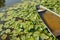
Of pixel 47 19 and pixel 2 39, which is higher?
pixel 47 19

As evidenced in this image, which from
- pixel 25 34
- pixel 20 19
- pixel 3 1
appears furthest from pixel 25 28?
pixel 3 1

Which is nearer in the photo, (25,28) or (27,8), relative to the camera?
(25,28)

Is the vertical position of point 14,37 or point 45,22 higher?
point 45,22

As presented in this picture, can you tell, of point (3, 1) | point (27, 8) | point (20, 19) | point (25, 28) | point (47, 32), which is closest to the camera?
point (47, 32)

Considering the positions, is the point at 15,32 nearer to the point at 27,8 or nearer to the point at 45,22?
the point at 45,22

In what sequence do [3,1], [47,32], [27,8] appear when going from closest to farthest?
1. [47,32]
2. [27,8]
3. [3,1]

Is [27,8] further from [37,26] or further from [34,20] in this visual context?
[37,26]

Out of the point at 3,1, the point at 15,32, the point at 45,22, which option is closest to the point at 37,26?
the point at 45,22

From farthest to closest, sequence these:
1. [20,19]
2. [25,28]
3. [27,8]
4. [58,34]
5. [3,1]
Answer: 1. [3,1]
2. [27,8]
3. [20,19]
4. [25,28]
5. [58,34]

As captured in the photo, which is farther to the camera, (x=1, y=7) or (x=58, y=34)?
(x=1, y=7)
